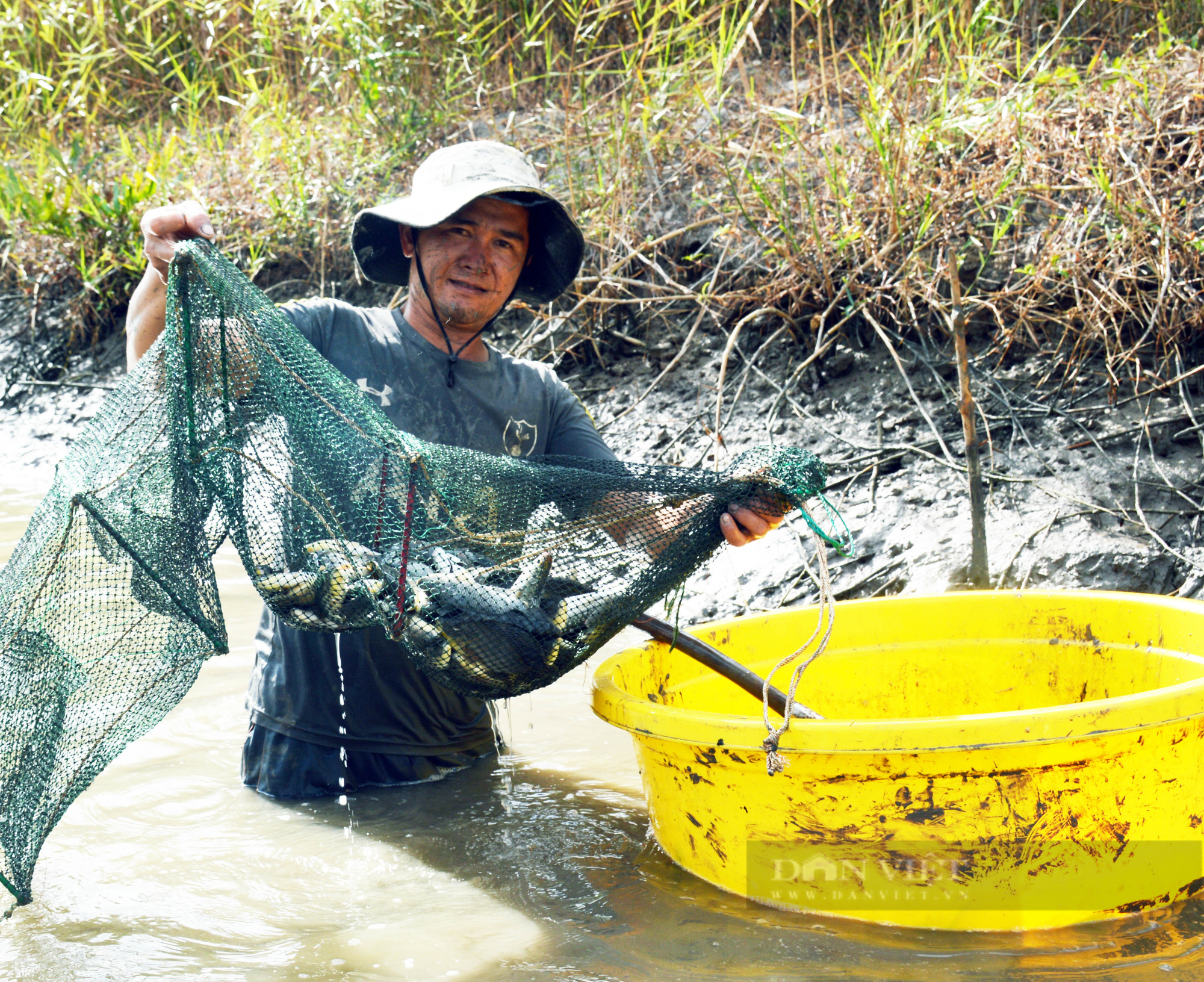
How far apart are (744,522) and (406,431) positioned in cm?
89

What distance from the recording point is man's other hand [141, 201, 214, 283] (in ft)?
6.75

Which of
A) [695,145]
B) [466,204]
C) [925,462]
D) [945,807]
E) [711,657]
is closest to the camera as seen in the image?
[945,807]

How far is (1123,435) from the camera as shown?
11.2 ft

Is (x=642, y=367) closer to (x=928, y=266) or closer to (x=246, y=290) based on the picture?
(x=928, y=266)

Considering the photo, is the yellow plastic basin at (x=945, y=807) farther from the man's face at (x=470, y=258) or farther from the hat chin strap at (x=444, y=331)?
the man's face at (x=470, y=258)

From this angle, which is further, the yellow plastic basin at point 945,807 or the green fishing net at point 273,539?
the green fishing net at point 273,539

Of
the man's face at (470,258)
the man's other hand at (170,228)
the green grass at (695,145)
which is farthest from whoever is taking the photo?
the green grass at (695,145)

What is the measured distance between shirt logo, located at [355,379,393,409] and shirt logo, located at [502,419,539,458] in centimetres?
29

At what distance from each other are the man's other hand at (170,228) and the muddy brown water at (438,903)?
121cm

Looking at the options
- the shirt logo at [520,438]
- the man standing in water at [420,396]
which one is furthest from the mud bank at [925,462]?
the man standing in water at [420,396]

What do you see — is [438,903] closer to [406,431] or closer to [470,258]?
[406,431]

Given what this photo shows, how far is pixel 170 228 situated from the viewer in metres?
2.06

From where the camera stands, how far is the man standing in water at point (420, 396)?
7.90ft

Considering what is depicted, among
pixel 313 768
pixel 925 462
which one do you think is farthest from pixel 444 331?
pixel 925 462
